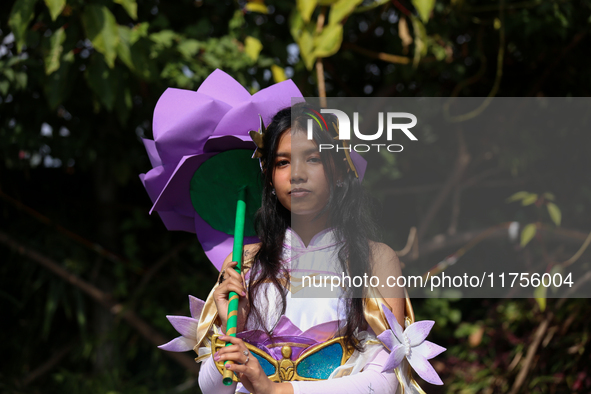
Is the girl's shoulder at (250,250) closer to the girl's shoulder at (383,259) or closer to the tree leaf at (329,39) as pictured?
the girl's shoulder at (383,259)

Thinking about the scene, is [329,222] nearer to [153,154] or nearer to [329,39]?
[153,154]

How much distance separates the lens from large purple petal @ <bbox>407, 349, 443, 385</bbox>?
0.94 meters

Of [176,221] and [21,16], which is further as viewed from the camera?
[21,16]

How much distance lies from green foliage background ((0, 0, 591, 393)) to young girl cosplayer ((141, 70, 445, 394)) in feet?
2.45

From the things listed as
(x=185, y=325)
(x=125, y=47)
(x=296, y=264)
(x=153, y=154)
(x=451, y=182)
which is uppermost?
(x=125, y=47)

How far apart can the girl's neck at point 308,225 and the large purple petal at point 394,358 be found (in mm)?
268

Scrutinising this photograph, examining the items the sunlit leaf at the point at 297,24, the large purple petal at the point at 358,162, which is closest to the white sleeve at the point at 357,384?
the large purple petal at the point at 358,162

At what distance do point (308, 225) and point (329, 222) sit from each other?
0.13 feet

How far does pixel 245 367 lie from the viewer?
0.85 metres

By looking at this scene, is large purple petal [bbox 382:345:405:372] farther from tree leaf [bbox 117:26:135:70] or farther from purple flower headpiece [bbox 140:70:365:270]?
tree leaf [bbox 117:26:135:70]

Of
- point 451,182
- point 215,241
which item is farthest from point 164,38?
point 451,182

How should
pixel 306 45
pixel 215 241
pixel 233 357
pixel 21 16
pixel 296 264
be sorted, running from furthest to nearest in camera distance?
pixel 306 45 < pixel 21 16 < pixel 215 241 < pixel 296 264 < pixel 233 357

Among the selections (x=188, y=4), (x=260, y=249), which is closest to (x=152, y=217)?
(x=188, y=4)

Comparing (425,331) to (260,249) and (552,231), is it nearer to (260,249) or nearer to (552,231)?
(260,249)
